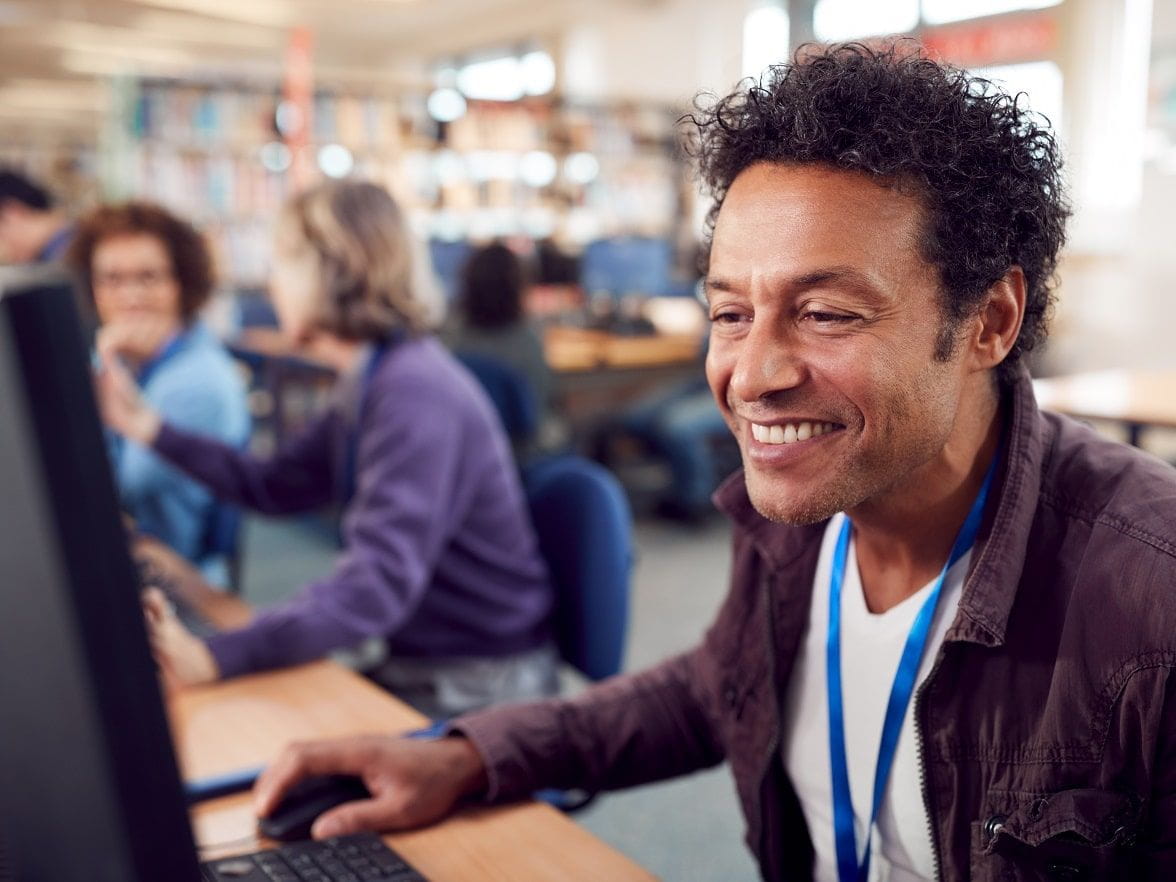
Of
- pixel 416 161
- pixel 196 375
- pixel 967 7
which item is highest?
pixel 967 7

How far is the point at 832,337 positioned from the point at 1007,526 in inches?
8.8

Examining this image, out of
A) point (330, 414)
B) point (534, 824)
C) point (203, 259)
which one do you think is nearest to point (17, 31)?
point (203, 259)

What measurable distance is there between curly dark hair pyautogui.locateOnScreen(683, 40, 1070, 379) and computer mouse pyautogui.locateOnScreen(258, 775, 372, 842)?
0.69 meters

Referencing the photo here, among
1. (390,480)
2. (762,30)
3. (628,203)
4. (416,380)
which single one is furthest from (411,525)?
(762,30)

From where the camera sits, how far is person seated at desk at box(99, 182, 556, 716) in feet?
5.24

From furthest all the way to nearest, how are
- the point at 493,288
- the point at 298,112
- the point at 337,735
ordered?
the point at 298,112 → the point at 493,288 → the point at 337,735

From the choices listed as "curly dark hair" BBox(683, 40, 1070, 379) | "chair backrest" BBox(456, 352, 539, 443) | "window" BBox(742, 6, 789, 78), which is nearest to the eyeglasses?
"chair backrest" BBox(456, 352, 539, 443)

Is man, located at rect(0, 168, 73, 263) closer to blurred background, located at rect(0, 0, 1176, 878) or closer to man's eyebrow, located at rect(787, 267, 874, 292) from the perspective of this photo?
blurred background, located at rect(0, 0, 1176, 878)

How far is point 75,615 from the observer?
409 millimetres

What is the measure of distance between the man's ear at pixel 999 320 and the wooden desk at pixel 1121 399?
2.09m

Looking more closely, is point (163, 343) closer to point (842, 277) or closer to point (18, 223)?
point (842, 277)

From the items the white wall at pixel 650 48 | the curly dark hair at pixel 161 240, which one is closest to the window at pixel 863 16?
the white wall at pixel 650 48

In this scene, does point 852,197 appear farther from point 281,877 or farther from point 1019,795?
point 281,877

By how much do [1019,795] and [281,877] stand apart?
60cm
